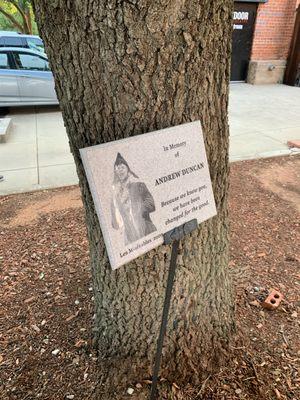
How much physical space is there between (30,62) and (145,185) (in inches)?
284

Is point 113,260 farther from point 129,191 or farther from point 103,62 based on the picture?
point 103,62

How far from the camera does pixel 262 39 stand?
10453 mm

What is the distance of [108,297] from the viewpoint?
64.4 inches

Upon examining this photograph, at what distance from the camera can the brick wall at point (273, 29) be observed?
10.1 meters

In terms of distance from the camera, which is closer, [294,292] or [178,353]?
[178,353]

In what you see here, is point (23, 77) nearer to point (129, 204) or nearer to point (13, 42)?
point (13, 42)

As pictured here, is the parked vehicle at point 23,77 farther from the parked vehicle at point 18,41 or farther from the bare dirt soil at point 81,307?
the bare dirt soil at point 81,307

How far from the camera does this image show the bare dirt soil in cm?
172

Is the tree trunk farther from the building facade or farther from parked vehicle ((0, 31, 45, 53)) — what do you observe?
the building facade

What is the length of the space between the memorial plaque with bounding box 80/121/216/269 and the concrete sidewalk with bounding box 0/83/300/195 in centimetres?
324

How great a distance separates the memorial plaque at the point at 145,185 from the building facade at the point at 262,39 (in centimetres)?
1052

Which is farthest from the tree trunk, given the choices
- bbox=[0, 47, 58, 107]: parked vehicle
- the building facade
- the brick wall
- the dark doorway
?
the brick wall

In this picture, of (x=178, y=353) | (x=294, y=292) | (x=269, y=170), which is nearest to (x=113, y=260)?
(x=178, y=353)

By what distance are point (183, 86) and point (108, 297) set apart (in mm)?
1028
